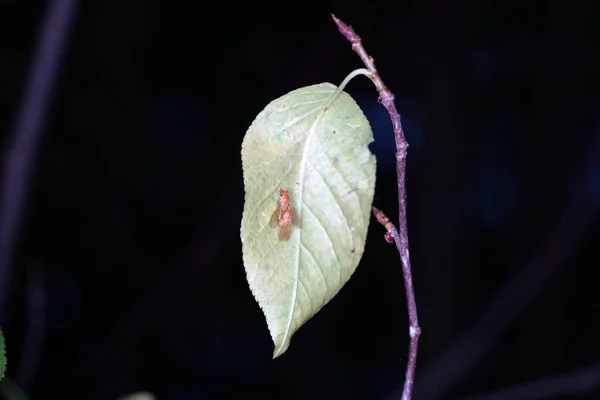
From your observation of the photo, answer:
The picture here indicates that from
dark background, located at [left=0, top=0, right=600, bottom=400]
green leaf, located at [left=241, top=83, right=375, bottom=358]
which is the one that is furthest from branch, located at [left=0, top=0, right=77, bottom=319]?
green leaf, located at [left=241, top=83, right=375, bottom=358]

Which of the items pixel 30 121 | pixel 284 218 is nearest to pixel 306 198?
pixel 284 218

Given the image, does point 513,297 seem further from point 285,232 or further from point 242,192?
point 285,232

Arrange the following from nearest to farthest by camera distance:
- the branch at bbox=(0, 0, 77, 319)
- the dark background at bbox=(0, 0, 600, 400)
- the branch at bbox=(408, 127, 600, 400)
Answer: the branch at bbox=(0, 0, 77, 319), the branch at bbox=(408, 127, 600, 400), the dark background at bbox=(0, 0, 600, 400)

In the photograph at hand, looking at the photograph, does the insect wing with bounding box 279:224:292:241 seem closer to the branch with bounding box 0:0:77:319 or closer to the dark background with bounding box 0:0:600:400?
the branch with bounding box 0:0:77:319

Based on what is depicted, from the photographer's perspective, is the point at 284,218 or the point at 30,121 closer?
the point at 284,218

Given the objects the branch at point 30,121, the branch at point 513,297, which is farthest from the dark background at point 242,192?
the branch at point 30,121
